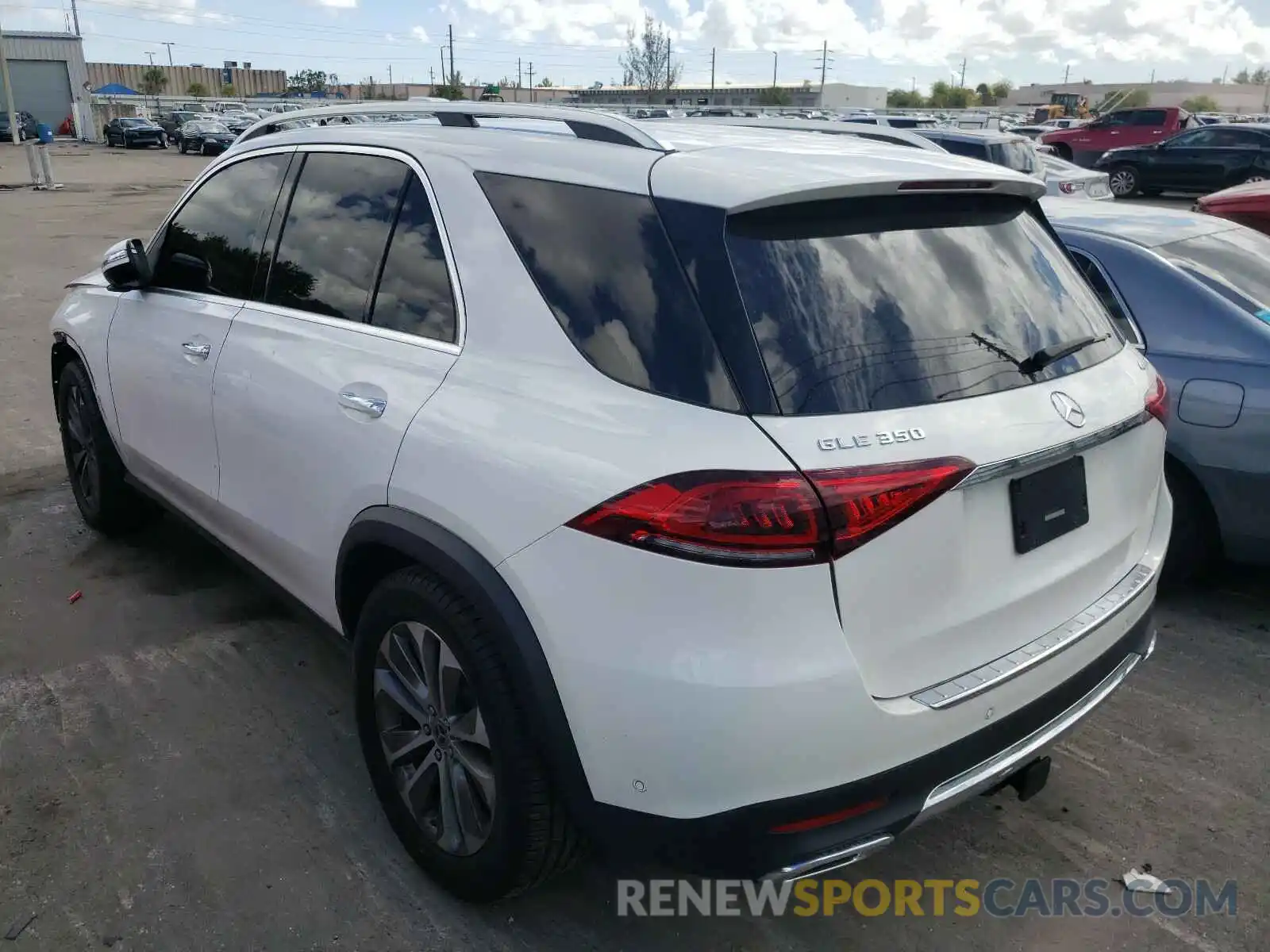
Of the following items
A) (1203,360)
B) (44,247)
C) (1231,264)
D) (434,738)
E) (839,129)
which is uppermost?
(839,129)

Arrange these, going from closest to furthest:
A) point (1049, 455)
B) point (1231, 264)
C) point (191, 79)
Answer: point (1049, 455) → point (1231, 264) → point (191, 79)

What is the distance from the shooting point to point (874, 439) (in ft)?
6.59

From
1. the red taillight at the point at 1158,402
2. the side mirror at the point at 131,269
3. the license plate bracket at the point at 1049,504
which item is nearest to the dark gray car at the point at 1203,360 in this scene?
the red taillight at the point at 1158,402

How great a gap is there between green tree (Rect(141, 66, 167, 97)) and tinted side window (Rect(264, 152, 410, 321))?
98.1 meters

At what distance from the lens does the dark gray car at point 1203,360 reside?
12.9 feet

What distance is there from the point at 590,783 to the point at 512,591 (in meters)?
0.42

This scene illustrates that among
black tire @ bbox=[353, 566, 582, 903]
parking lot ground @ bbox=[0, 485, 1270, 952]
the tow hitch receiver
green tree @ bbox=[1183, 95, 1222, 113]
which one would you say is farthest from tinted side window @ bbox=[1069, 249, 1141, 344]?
green tree @ bbox=[1183, 95, 1222, 113]

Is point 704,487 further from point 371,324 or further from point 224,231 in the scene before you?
point 224,231

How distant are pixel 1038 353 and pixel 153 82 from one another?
4035 inches

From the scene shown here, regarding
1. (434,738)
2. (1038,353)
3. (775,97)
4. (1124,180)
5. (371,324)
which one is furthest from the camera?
(775,97)

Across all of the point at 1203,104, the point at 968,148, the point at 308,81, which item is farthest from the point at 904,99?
the point at 968,148

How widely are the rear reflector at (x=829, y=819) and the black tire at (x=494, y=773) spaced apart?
531mm

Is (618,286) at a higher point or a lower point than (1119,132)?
higher

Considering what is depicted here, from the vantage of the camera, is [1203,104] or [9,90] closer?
[9,90]
